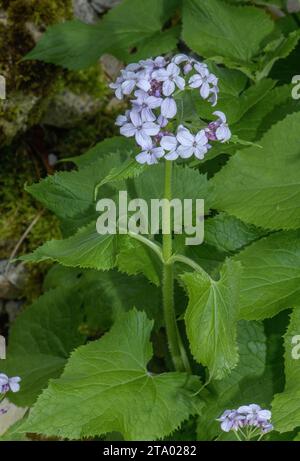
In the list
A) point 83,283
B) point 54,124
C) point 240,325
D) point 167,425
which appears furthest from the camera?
point 54,124

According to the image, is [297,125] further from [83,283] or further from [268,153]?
[83,283]

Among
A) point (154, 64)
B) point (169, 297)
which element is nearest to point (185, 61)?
point (154, 64)

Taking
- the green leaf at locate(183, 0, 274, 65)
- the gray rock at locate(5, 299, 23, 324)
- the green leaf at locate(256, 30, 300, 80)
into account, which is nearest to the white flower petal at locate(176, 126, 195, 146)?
the green leaf at locate(256, 30, 300, 80)

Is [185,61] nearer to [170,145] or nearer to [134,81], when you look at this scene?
[134,81]

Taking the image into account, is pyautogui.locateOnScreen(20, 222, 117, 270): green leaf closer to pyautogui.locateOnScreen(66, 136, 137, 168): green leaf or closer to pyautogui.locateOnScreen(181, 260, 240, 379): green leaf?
pyautogui.locateOnScreen(181, 260, 240, 379): green leaf

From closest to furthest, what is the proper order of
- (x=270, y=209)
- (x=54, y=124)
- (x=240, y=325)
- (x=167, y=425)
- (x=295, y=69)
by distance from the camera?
1. (x=167, y=425)
2. (x=270, y=209)
3. (x=240, y=325)
4. (x=295, y=69)
5. (x=54, y=124)

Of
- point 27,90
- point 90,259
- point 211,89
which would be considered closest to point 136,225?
point 90,259

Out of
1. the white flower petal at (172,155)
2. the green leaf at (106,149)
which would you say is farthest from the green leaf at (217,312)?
the green leaf at (106,149)

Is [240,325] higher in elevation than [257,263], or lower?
lower
